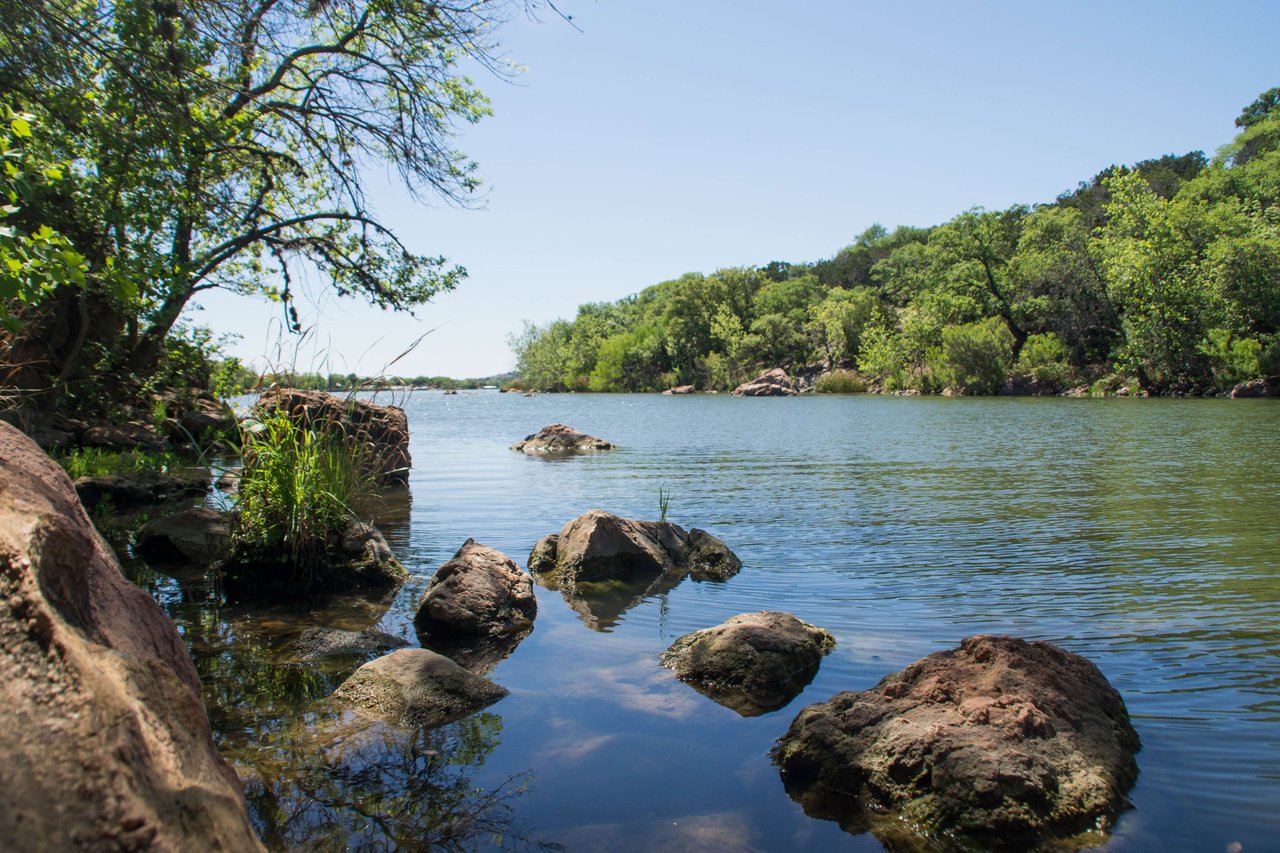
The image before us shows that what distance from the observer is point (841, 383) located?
274 feet

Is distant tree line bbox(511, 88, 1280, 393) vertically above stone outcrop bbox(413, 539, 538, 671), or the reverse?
distant tree line bbox(511, 88, 1280, 393)

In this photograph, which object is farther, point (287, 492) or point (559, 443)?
point (559, 443)

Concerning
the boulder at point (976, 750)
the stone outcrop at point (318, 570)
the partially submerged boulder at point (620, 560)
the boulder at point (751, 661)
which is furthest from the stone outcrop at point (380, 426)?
the boulder at point (976, 750)

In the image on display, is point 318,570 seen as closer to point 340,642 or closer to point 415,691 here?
point 340,642

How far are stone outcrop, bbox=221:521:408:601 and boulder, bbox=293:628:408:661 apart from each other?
1.45 meters

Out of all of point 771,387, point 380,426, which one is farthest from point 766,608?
point 771,387

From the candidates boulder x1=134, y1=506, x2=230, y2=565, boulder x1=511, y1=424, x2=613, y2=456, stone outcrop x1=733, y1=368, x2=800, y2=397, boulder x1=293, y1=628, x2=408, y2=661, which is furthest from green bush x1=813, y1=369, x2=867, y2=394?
boulder x1=293, y1=628, x2=408, y2=661

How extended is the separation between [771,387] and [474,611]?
78.9m

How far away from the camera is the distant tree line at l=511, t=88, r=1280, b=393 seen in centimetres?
5125

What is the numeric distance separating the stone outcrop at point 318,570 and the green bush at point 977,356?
64.7m

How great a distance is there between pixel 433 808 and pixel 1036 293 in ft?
247

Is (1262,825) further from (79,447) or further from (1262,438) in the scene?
(1262,438)

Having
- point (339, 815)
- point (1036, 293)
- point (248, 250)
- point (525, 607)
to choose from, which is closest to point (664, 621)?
point (525, 607)

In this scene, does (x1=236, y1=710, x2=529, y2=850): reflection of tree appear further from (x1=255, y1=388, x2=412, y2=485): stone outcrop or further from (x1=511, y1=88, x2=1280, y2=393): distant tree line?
(x1=511, y1=88, x2=1280, y2=393): distant tree line
